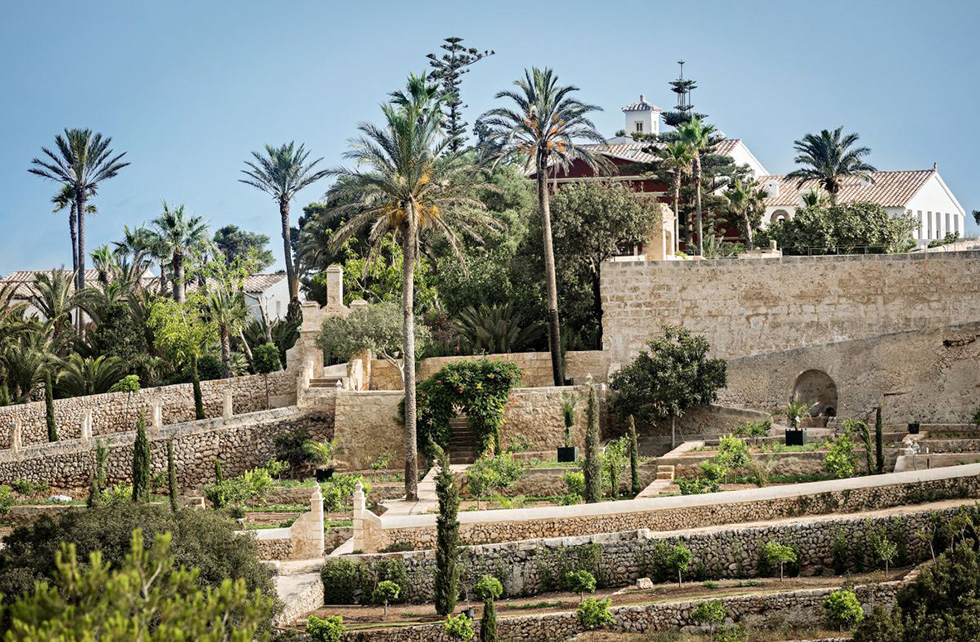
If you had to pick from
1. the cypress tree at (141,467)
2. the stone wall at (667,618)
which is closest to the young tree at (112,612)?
the stone wall at (667,618)

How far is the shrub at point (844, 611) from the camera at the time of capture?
2427 cm

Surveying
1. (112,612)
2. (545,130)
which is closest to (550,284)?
(545,130)

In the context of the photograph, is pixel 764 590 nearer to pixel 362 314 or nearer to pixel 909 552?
pixel 909 552

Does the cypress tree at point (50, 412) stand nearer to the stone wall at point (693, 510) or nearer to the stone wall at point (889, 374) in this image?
the stone wall at point (693, 510)

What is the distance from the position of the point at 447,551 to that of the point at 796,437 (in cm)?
1107

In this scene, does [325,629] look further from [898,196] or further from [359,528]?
[898,196]

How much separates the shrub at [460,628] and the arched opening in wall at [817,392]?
17487 millimetres

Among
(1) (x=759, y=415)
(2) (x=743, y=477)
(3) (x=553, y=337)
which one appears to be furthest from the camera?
(3) (x=553, y=337)

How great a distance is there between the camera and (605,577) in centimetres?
2720

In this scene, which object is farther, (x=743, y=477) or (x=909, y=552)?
(x=743, y=477)

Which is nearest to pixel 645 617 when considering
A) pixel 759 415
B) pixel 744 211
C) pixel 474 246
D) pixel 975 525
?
pixel 975 525

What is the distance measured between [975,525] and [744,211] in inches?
1255

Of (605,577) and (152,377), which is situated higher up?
(152,377)

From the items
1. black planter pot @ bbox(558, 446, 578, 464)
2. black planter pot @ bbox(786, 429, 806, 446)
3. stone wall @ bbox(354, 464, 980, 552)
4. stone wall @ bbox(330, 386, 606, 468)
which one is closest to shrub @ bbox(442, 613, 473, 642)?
stone wall @ bbox(354, 464, 980, 552)
